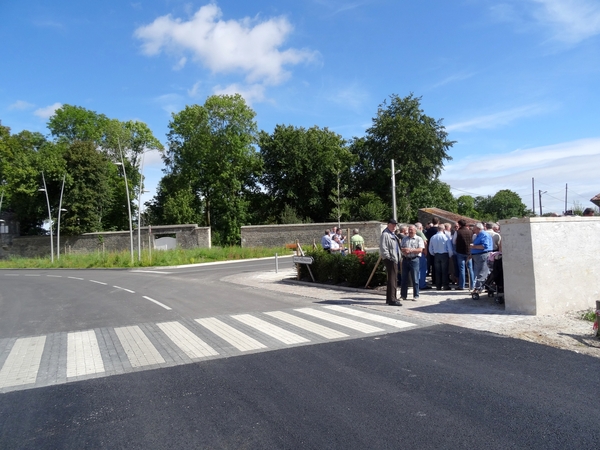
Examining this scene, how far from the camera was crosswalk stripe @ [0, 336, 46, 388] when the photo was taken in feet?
19.9

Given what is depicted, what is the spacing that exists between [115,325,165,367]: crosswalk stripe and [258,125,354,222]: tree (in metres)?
41.7

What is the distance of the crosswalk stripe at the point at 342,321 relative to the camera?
26.8 feet

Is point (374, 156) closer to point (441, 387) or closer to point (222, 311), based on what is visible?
point (222, 311)

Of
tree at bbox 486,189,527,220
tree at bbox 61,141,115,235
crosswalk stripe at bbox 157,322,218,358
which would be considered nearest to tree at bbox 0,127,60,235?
tree at bbox 61,141,115,235

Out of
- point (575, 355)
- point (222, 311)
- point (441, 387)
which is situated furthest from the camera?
point (222, 311)

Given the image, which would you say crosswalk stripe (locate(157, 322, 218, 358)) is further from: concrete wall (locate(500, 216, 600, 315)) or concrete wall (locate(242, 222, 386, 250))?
concrete wall (locate(242, 222, 386, 250))

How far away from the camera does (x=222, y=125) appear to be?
53531 millimetres

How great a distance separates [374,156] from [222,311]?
4356cm

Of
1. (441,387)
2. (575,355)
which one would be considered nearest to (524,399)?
(441,387)

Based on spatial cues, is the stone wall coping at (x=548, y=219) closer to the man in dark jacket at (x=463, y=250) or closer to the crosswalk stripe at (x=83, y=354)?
the man in dark jacket at (x=463, y=250)

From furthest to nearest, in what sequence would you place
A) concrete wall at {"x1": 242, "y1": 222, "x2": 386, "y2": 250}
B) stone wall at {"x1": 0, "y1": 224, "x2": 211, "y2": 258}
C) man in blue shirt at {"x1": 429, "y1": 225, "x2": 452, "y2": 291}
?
stone wall at {"x1": 0, "y1": 224, "x2": 211, "y2": 258} < concrete wall at {"x1": 242, "y1": 222, "x2": 386, "y2": 250} < man in blue shirt at {"x1": 429, "y1": 225, "x2": 452, "y2": 291}

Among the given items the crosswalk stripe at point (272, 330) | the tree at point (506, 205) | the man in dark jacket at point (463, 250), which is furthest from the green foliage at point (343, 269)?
the tree at point (506, 205)

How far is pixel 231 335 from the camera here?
8094 mm

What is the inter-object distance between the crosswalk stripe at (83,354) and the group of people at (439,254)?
6021 mm
